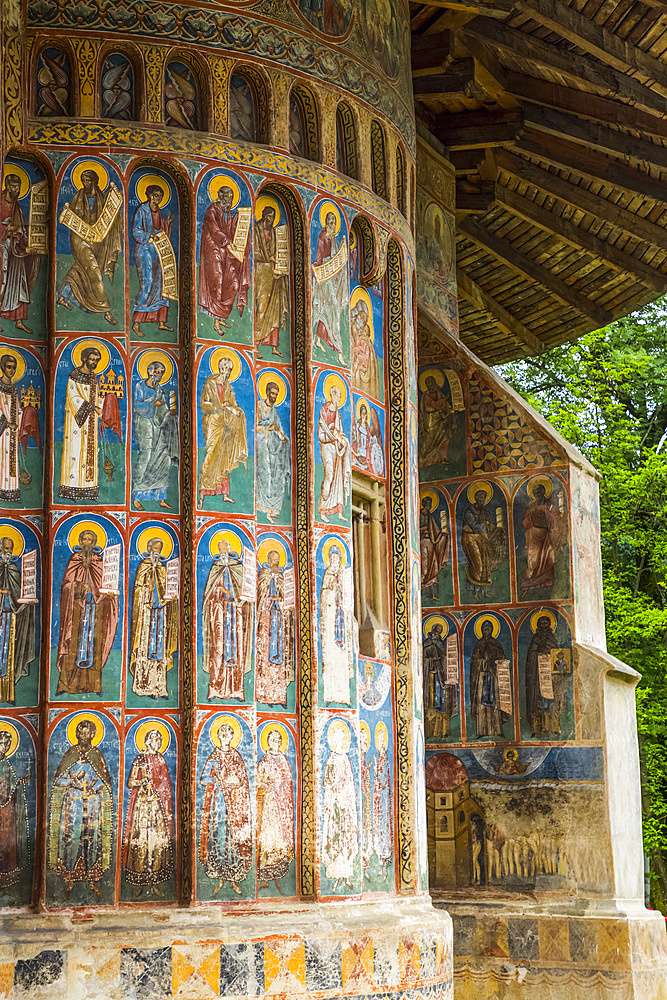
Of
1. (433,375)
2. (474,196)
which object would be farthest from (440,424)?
(474,196)

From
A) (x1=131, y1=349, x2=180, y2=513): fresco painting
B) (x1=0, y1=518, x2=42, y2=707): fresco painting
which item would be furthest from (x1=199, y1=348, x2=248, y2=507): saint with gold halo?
(x1=0, y1=518, x2=42, y2=707): fresco painting

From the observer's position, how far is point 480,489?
13688 mm

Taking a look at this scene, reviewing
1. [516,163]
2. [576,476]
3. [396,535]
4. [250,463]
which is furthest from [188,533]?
[516,163]

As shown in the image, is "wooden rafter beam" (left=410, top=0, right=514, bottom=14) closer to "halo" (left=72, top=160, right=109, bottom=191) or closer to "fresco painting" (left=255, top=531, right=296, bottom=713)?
"halo" (left=72, top=160, right=109, bottom=191)

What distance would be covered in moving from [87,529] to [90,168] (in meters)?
2.62

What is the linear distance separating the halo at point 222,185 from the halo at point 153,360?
1266 mm

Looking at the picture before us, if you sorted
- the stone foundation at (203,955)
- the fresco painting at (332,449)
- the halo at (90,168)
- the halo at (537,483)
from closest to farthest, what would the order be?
1. the stone foundation at (203,955)
2. the halo at (90,168)
3. the fresco painting at (332,449)
4. the halo at (537,483)

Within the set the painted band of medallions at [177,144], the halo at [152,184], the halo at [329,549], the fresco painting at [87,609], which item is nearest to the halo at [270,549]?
the halo at [329,549]

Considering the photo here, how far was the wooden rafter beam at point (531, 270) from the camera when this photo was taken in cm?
1620

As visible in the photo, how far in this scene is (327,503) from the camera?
1001cm

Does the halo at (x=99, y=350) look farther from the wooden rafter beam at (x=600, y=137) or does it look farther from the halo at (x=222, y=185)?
the wooden rafter beam at (x=600, y=137)

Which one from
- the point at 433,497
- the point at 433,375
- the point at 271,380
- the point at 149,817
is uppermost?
the point at 433,375

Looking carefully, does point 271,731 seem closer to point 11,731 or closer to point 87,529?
point 11,731

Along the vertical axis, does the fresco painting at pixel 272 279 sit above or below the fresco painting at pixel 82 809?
above
